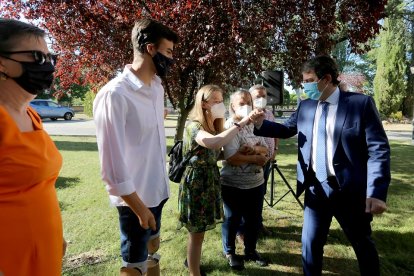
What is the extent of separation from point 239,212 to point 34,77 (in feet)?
7.72

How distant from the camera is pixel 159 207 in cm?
221

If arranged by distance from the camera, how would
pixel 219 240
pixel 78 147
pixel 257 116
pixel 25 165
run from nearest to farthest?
pixel 25 165, pixel 257 116, pixel 219 240, pixel 78 147

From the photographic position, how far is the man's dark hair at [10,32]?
1.40 metres

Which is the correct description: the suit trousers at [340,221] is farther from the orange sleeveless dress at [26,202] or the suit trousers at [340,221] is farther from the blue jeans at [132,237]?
the orange sleeveless dress at [26,202]

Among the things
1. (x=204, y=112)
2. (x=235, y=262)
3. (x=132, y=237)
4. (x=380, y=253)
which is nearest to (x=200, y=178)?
(x=204, y=112)

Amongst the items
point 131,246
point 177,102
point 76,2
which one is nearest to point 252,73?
point 177,102

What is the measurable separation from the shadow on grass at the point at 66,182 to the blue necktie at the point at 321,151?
5.46 metres

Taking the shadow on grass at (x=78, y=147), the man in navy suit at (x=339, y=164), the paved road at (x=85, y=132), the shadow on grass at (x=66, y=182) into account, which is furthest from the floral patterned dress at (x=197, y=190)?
the paved road at (x=85, y=132)

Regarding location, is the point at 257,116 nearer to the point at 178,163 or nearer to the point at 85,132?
the point at 178,163

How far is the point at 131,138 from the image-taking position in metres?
1.93

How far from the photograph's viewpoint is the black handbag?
2814 millimetres

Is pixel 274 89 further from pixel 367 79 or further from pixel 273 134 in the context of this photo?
pixel 367 79

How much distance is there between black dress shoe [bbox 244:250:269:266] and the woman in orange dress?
89.7 inches

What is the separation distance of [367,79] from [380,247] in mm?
47059
